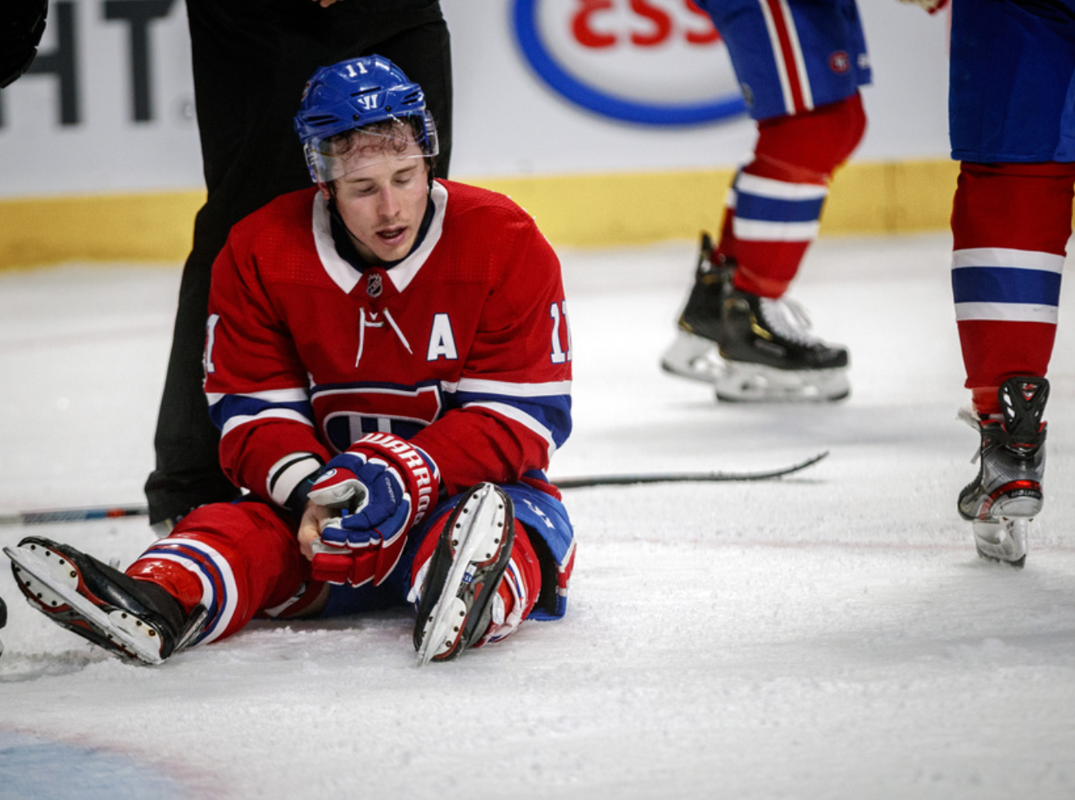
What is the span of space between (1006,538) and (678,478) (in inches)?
26.2

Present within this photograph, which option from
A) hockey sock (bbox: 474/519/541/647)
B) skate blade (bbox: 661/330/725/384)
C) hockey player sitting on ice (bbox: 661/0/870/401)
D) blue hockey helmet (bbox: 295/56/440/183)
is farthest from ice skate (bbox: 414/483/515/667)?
skate blade (bbox: 661/330/725/384)

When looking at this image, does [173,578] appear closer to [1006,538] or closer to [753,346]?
[1006,538]

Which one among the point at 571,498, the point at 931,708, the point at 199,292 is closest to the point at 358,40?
the point at 199,292

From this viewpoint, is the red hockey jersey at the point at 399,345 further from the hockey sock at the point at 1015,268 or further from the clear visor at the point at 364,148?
the hockey sock at the point at 1015,268

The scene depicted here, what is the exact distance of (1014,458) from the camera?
145 centimetres

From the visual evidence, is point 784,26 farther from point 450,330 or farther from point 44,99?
point 44,99

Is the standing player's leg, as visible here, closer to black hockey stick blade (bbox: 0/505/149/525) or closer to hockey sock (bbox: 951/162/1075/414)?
hockey sock (bbox: 951/162/1075/414)

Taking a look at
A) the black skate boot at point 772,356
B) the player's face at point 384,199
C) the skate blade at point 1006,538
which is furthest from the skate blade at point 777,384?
the player's face at point 384,199

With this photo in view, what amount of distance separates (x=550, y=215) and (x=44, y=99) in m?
1.75

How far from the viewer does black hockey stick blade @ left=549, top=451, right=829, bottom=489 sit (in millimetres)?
2082

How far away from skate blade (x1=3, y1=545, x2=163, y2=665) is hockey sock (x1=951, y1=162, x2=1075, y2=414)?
0.86 metres

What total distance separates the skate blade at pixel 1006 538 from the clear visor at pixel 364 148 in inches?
27.5

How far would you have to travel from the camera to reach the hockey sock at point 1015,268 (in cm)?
147

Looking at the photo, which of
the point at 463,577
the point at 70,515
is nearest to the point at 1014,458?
the point at 463,577
